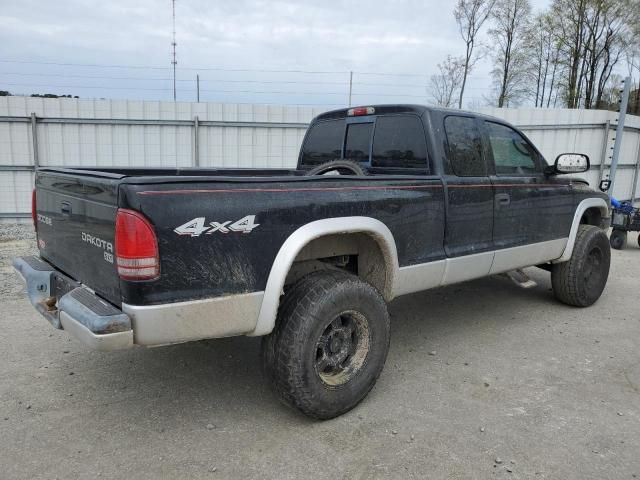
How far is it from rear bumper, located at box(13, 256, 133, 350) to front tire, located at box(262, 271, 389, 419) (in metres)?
0.85

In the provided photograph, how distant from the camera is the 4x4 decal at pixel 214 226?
8.01 ft

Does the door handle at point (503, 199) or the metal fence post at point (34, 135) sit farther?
the metal fence post at point (34, 135)

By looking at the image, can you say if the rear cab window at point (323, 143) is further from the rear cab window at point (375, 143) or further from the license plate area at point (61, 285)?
the license plate area at point (61, 285)

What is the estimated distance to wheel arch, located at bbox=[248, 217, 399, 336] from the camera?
2.76 m

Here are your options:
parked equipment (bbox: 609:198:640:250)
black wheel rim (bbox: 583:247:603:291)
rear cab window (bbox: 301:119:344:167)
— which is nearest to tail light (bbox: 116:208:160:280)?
rear cab window (bbox: 301:119:344:167)

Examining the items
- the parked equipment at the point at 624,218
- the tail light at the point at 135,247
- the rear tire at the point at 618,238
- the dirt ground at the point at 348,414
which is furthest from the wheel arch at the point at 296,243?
the rear tire at the point at 618,238

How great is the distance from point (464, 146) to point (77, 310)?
299 centimetres

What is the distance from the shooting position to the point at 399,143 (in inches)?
158

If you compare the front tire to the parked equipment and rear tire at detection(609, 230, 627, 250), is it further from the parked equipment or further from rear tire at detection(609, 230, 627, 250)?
rear tire at detection(609, 230, 627, 250)

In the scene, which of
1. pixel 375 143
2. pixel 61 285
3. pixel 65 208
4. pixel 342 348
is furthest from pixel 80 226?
pixel 375 143

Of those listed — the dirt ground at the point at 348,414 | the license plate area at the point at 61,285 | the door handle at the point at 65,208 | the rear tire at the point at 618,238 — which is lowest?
the dirt ground at the point at 348,414

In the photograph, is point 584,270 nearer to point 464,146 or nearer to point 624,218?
point 464,146

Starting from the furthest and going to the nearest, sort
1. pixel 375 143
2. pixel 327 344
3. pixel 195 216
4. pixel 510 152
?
pixel 510 152, pixel 375 143, pixel 327 344, pixel 195 216

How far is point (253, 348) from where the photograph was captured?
4238mm
